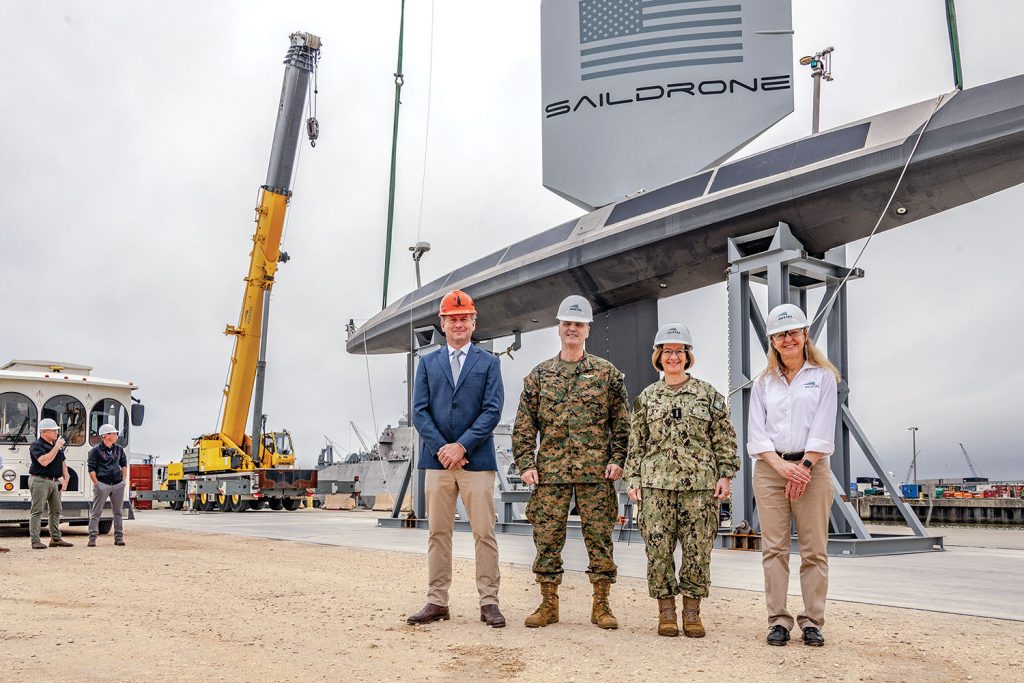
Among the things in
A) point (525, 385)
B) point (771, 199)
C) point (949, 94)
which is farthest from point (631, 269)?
point (525, 385)

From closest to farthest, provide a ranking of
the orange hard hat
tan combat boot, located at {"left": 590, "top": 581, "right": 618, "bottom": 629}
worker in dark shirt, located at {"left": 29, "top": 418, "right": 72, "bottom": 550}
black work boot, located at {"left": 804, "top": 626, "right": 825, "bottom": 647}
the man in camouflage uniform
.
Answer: black work boot, located at {"left": 804, "top": 626, "right": 825, "bottom": 647}
tan combat boot, located at {"left": 590, "top": 581, "right": 618, "bottom": 629}
the man in camouflage uniform
the orange hard hat
worker in dark shirt, located at {"left": 29, "top": 418, "right": 72, "bottom": 550}

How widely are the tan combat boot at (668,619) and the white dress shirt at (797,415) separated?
0.87 metres

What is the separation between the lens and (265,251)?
22094 mm

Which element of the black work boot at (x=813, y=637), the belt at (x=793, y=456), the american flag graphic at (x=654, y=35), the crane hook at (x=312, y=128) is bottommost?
the black work boot at (x=813, y=637)

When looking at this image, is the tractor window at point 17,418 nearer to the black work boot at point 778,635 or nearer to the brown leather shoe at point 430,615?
the brown leather shoe at point 430,615

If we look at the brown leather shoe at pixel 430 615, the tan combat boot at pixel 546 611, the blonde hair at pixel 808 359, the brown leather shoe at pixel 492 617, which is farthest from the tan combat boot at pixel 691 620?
the brown leather shoe at pixel 430 615

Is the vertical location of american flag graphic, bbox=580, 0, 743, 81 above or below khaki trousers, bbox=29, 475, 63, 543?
above

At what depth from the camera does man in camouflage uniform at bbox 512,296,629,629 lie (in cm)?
448

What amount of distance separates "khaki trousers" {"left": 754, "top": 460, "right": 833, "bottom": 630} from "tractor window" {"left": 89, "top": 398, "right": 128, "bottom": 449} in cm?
1068

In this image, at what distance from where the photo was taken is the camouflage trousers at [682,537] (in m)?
4.15

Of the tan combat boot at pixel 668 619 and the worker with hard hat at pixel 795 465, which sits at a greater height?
the worker with hard hat at pixel 795 465

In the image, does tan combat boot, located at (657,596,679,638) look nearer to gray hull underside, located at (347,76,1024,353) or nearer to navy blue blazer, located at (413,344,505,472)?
navy blue blazer, located at (413,344,505,472)

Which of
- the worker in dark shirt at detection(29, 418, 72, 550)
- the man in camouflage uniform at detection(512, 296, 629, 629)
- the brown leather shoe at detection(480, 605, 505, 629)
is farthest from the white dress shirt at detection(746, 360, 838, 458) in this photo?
the worker in dark shirt at detection(29, 418, 72, 550)

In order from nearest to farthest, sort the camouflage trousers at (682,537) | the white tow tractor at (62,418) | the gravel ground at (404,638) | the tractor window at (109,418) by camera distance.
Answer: the gravel ground at (404,638) < the camouflage trousers at (682,537) < the white tow tractor at (62,418) < the tractor window at (109,418)
